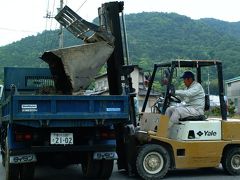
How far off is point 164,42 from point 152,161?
186 feet

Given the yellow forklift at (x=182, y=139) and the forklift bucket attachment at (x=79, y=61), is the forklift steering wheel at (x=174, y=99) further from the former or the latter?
the forklift bucket attachment at (x=79, y=61)

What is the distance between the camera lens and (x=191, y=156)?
9562 millimetres

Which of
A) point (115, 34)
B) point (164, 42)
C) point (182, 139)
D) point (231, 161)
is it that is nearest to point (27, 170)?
point (182, 139)

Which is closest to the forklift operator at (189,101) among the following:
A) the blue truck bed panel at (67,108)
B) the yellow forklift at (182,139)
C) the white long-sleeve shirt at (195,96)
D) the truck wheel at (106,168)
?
the white long-sleeve shirt at (195,96)

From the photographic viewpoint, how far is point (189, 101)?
9938 mm

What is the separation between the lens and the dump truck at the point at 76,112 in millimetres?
7805

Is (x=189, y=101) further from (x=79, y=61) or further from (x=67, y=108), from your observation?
(x=67, y=108)

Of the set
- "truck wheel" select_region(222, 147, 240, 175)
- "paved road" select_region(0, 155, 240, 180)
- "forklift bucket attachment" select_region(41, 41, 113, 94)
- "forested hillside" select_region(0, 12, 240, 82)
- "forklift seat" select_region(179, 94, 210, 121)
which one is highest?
"forested hillside" select_region(0, 12, 240, 82)

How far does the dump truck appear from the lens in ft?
25.6

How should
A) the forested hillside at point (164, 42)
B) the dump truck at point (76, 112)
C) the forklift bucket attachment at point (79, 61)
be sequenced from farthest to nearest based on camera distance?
the forested hillside at point (164, 42), the forklift bucket attachment at point (79, 61), the dump truck at point (76, 112)

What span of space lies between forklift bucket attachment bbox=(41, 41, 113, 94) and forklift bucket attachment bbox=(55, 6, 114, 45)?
6.4 inches

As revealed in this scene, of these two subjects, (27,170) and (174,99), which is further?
(174,99)

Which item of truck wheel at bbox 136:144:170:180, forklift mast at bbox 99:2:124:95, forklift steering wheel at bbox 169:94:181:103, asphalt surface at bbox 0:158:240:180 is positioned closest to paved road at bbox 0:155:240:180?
asphalt surface at bbox 0:158:240:180

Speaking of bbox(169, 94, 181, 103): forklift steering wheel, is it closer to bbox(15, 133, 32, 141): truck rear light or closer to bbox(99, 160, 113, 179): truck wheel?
bbox(99, 160, 113, 179): truck wheel
